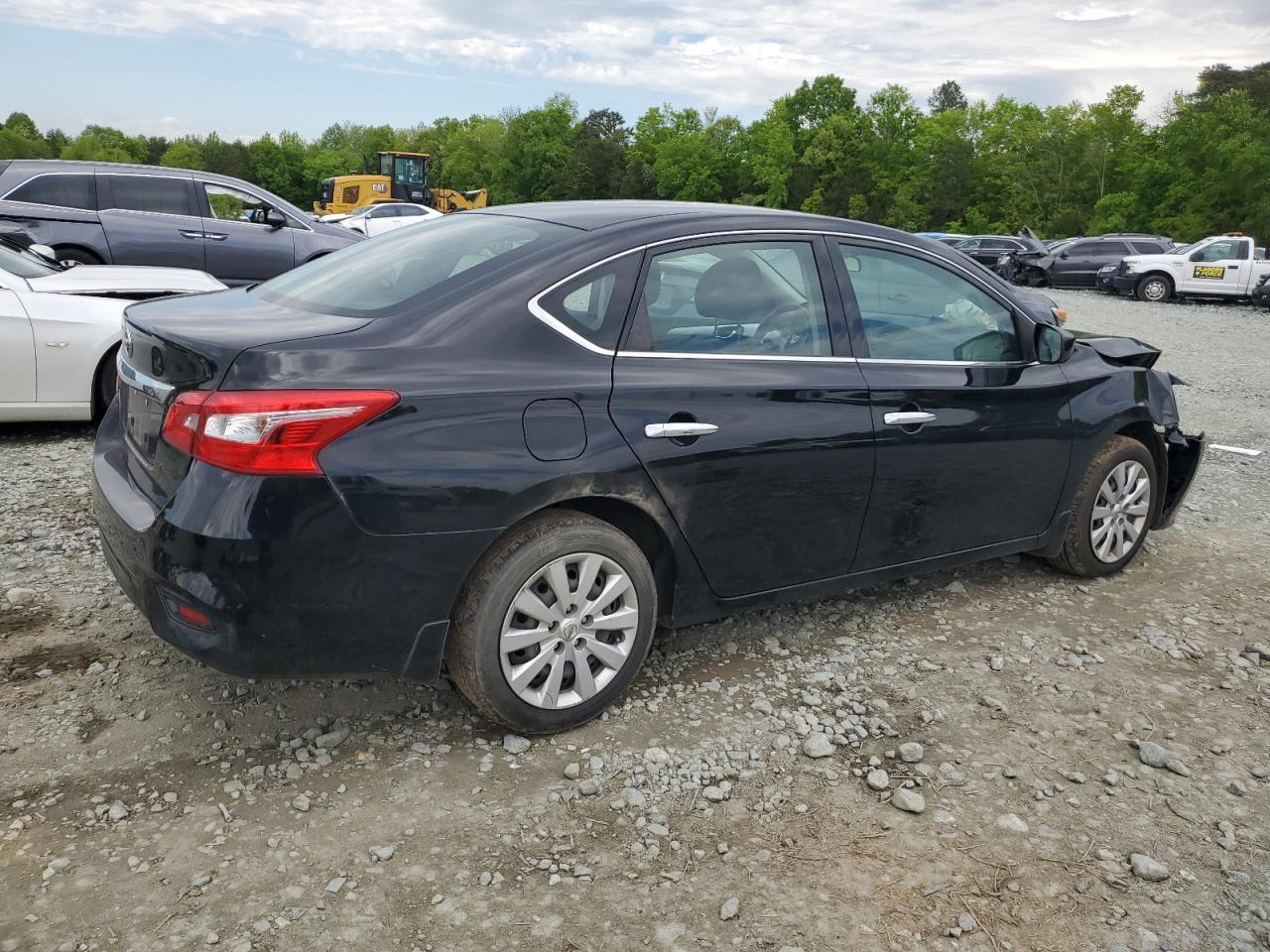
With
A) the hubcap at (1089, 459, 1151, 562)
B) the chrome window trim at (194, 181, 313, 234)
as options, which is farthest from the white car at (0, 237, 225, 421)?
the hubcap at (1089, 459, 1151, 562)

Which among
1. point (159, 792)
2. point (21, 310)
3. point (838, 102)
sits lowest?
point (159, 792)

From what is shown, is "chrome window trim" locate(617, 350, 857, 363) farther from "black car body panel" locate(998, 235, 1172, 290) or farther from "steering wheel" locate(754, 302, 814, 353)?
"black car body panel" locate(998, 235, 1172, 290)

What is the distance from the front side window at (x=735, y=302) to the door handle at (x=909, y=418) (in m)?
0.35

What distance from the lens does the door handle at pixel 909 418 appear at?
396 centimetres

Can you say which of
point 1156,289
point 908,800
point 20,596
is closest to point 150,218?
point 20,596

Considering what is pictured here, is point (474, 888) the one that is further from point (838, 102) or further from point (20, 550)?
point (838, 102)

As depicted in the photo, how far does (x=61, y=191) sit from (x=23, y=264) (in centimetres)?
427

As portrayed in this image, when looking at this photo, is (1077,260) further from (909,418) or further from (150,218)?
(909,418)

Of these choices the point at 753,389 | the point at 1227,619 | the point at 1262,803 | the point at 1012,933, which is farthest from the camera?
the point at 1227,619

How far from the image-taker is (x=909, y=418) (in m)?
4.01

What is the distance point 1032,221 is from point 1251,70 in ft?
58.8

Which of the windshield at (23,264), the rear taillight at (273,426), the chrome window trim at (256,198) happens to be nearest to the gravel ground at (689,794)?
the rear taillight at (273,426)

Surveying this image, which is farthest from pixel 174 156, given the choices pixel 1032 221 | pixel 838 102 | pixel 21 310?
pixel 21 310

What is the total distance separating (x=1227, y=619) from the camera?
4734mm
